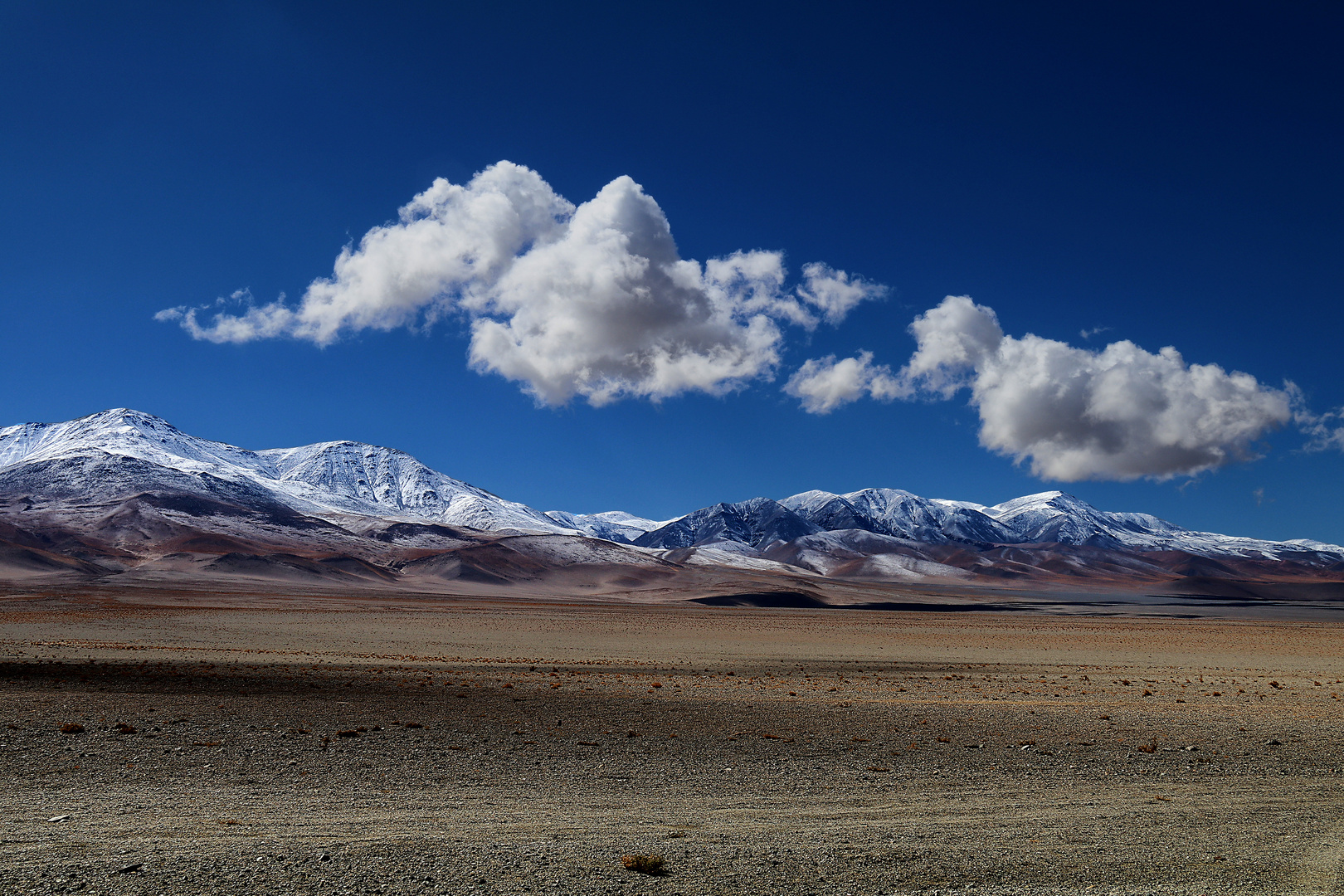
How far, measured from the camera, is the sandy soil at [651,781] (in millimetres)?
8695

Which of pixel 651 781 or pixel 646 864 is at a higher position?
pixel 646 864

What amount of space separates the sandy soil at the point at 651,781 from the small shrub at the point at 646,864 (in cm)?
11

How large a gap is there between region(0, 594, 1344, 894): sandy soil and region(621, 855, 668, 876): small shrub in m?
0.11

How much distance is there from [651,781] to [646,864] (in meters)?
4.25

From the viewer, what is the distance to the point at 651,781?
42.3 feet

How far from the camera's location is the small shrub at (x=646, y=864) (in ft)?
28.5

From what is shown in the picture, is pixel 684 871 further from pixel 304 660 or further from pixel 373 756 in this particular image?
pixel 304 660

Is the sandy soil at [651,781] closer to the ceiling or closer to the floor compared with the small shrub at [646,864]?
closer to the floor

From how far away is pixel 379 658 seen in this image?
3253cm

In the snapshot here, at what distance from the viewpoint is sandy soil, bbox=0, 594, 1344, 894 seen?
8695 millimetres

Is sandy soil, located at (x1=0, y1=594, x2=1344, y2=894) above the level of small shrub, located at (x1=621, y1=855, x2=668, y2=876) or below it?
below

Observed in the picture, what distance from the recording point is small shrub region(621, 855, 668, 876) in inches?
341

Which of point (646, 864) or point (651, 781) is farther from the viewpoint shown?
point (651, 781)

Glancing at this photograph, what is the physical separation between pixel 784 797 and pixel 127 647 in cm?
3211
